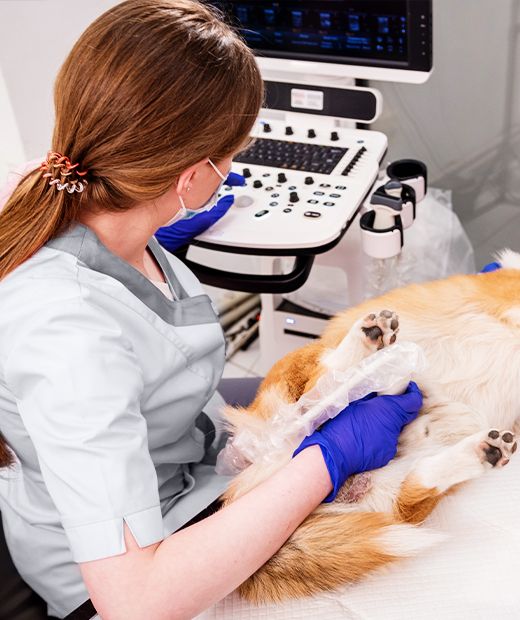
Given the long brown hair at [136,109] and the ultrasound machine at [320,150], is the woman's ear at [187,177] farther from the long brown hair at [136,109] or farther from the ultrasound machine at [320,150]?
the ultrasound machine at [320,150]

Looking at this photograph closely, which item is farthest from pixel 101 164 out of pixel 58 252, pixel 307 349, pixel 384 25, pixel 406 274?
pixel 406 274

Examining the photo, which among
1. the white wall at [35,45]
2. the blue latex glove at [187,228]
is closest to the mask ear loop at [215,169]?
the blue latex glove at [187,228]

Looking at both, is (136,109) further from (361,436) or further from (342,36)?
(342,36)

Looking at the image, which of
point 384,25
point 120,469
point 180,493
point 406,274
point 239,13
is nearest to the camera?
point 120,469

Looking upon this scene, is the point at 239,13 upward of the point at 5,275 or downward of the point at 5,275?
upward

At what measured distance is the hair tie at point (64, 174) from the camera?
2.89 ft

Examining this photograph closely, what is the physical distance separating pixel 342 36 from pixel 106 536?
131 centimetres

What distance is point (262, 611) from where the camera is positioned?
0.86 m

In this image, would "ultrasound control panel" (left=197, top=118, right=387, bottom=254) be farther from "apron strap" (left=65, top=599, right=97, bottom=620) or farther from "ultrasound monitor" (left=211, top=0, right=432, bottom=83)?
"apron strap" (left=65, top=599, right=97, bottom=620)

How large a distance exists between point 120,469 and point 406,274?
4.17ft

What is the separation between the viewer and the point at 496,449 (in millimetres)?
898

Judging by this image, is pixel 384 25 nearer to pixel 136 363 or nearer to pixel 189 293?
pixel 189 293

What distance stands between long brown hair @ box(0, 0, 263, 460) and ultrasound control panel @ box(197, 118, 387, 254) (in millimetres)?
490

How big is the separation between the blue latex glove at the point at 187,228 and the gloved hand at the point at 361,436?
1.99 ft
